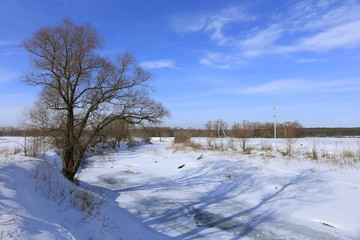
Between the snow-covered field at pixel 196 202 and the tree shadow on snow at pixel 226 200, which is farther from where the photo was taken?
the tree shadow on snow at pixel 226 200

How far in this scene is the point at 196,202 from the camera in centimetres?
1117

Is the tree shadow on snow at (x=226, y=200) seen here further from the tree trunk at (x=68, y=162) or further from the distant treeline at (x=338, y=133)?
the distant treeline at (x=338, y=133)

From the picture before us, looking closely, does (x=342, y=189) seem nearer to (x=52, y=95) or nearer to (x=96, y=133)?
(x=96, y=133)

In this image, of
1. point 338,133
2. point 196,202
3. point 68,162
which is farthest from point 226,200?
point 338,133

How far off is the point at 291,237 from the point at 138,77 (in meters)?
10.7

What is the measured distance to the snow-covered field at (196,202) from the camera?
5121mm

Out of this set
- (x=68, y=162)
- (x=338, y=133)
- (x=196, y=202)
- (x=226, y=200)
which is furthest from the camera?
(x=338, y=133)

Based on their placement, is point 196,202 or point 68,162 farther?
point 68,162

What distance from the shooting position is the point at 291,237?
284 inches

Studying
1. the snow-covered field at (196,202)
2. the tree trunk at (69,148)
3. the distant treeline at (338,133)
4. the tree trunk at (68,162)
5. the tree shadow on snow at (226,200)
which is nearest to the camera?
the snow-covered field at (196,202)

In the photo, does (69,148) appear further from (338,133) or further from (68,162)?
(338,133)

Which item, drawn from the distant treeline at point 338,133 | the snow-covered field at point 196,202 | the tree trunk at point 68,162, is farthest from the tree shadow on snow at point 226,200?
the distant treeline at point 338,133

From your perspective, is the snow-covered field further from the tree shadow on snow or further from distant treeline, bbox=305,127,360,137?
distant treeline, bbox=305,127,360,137

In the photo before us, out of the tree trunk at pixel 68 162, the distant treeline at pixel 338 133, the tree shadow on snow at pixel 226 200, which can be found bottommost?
the tree shadow on snow at pixel 226 200
